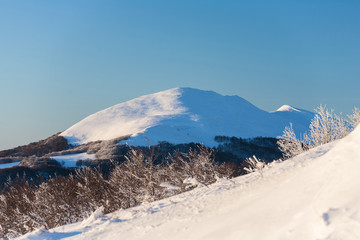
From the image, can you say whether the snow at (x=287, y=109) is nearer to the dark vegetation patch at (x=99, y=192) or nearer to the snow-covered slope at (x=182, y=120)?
the snow-covered slope at (x=182, y=120)

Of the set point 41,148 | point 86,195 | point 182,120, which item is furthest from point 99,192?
point 41,148

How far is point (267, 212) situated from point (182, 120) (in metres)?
88.3

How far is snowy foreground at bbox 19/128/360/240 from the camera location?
2.80 metres

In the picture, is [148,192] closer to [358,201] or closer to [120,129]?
[358,201]

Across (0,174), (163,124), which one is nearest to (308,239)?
(0,174)

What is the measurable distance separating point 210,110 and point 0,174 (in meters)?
65.6

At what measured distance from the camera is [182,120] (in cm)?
9181

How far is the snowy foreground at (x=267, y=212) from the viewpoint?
2.80 m

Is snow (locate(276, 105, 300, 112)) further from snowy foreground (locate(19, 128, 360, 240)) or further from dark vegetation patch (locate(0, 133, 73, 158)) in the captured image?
snowy foreground (locate(19, 128, 360, 240))

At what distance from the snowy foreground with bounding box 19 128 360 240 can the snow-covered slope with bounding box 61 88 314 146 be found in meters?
65.5

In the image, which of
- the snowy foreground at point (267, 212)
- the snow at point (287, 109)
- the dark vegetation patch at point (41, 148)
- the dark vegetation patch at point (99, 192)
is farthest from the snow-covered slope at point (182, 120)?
the snowy foreground at point (267, 212)

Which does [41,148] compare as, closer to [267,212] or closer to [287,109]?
[287,109]

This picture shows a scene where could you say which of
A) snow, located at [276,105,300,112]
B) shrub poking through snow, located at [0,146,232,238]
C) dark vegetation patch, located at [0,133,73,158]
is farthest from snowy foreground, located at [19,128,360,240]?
snow, located at [276,105,300,112]

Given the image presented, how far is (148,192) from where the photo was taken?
34.8 ft
